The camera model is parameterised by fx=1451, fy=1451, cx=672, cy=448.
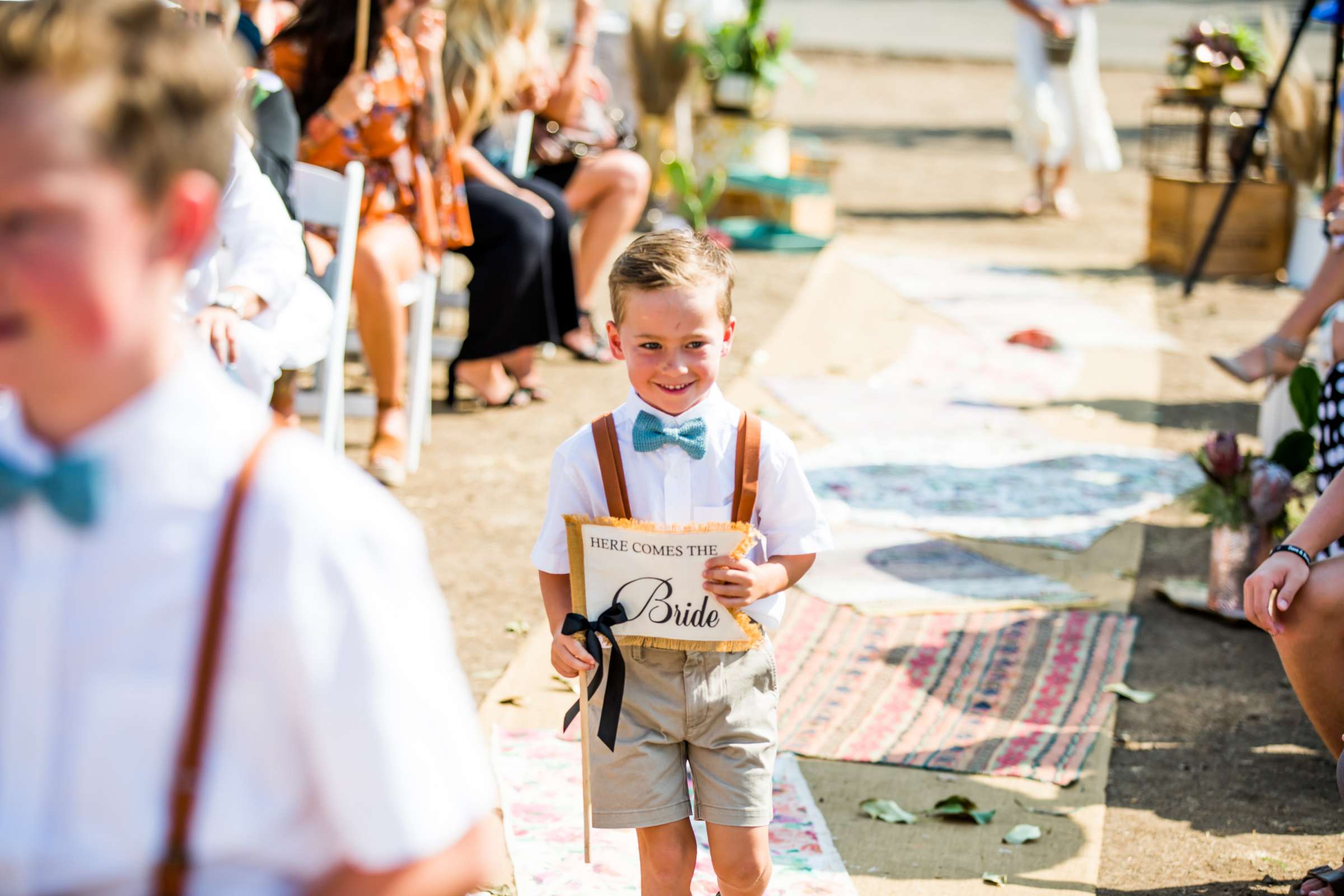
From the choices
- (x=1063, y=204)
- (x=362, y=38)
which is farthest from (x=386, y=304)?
(x=1063, y=204)

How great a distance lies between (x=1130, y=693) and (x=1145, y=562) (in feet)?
3.50

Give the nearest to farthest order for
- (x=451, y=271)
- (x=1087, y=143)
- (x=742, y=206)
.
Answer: (x=451, y=271), (x=742, y=206), (x=1087, y=143)

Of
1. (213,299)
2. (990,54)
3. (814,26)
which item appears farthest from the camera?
(814,26)

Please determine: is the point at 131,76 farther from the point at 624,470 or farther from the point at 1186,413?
the point at 1186,413

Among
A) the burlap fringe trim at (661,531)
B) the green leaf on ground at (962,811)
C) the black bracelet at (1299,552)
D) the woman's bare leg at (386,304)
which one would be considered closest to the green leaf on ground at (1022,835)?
the green leaf on ground at (962,811)

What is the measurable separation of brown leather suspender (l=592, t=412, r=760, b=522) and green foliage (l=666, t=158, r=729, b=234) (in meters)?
6.39

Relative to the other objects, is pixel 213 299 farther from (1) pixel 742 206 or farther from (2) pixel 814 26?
(2) pixel 814 26

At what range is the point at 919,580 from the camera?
438cm

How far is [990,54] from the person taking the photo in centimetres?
1977

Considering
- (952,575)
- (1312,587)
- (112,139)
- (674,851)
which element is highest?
(112,139)

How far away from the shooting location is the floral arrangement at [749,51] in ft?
31.5

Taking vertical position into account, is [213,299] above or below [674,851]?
above

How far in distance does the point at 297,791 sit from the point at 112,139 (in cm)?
50

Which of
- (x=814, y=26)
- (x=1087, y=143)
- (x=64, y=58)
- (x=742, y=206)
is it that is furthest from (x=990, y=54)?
(x=64, y=58)
